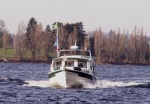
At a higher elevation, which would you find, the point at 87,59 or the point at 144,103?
the point at 87,59

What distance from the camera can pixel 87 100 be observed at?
47.1 m

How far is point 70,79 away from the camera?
56.7m

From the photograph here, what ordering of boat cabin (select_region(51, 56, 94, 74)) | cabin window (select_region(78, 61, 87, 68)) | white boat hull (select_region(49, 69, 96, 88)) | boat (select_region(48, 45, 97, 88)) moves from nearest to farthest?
white boat hull (select_region(49, 69, 96, 88)) → boat (select_region(48, 45, 97, 88)) → boat cabin (select_region(51, 56, 94, 74)) → cabin window (select_region(78, 61, 87, 68))

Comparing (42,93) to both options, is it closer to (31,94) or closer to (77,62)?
(31,94)

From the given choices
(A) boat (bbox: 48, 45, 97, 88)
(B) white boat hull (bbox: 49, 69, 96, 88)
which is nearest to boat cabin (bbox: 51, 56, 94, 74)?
(A) boat (bbox: 48, 45, 97, 88)

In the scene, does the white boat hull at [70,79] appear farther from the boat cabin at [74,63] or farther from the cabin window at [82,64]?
the cabin window at [82,64]

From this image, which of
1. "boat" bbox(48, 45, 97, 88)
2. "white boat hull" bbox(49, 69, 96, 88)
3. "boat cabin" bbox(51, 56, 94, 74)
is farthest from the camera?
"boat cabin" bbox(51, 56, 94, 74)

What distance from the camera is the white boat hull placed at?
56375 mm

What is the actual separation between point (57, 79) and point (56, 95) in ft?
24.3

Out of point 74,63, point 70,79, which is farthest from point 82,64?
point 70,79

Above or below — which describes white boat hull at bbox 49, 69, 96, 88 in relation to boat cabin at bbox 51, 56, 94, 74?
below

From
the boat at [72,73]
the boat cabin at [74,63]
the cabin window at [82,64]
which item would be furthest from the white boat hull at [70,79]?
the cabin window at [82,64]

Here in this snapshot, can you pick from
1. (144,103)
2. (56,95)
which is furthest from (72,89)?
(144,103)

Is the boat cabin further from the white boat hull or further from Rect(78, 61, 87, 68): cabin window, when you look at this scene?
the white boat hull
